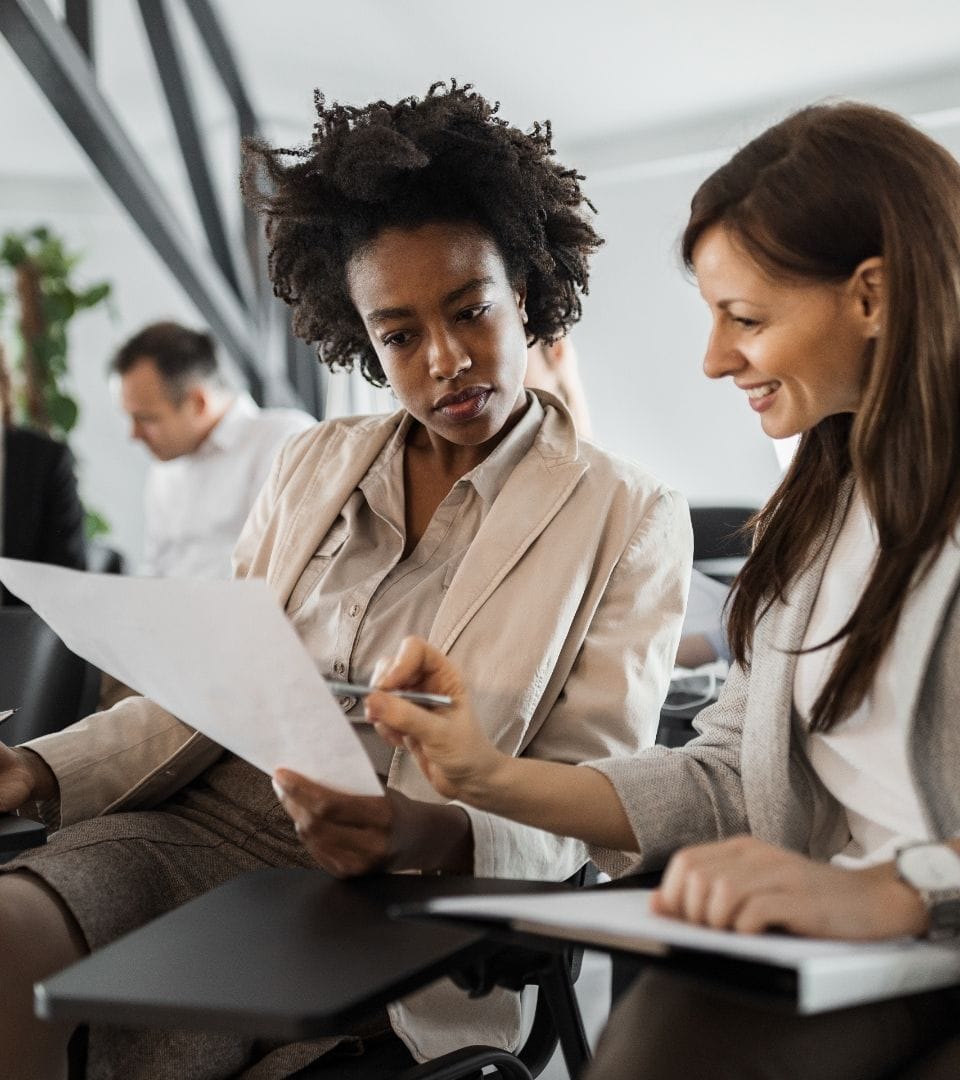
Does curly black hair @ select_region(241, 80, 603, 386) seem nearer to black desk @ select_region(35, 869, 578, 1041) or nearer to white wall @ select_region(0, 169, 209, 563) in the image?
black desk @ select_region(35, 869, 578, 1041)

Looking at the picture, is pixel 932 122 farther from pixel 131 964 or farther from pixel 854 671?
pixel 131 964

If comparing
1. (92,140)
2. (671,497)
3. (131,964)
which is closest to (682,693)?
(671,497)

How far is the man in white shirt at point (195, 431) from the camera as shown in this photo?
13.8 ft

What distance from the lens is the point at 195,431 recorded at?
14.1 feet

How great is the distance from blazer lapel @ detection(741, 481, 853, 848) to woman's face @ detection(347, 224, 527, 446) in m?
0.53

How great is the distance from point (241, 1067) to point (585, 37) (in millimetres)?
4065

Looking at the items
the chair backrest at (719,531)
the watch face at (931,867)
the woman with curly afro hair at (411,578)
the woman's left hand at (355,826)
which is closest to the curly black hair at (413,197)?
the woman with curly afro hair at (411,578)

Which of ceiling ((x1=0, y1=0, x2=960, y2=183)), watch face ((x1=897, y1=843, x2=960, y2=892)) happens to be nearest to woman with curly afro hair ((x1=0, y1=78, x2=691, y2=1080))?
watch face ((x1=897, y1=843, x2=960, y2=892))

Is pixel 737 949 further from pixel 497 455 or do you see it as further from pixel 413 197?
pixel 413 197

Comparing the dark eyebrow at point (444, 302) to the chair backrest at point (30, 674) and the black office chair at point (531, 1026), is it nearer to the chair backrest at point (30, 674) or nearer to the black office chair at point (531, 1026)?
the chair backrest at point (30, 674)

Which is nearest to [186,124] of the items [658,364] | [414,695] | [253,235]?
[253,235]

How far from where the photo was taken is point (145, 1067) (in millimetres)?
1284

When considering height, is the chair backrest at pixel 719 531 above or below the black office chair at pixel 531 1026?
above

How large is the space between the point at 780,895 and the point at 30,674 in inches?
50.5
